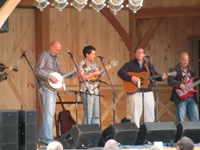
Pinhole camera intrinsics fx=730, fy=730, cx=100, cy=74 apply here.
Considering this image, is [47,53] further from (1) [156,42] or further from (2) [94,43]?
(1) [156,42]

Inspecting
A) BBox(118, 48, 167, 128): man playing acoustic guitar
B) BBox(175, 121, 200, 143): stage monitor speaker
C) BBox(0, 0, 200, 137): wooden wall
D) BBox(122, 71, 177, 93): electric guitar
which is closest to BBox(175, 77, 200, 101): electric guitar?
BBox(122, 71, 177, 93): electric guitar

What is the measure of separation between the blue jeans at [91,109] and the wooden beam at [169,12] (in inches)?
152

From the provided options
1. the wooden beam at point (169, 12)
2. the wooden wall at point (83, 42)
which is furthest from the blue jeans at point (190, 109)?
the wooden wall at point (83, 42)

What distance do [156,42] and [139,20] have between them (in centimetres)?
71

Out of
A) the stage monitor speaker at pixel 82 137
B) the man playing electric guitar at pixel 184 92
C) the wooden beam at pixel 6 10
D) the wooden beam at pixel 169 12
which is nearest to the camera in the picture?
the wooden beam at pixel 6 10

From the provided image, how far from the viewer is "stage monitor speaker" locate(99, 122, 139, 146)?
11844mm

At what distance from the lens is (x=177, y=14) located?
52.4 ft

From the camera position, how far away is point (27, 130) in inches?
411

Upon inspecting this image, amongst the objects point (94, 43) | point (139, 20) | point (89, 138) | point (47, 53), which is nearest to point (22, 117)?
point (89, 138)

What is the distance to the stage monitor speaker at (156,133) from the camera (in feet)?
39.7

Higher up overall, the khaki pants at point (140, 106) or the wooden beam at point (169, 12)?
the wooden beam at point (169, 12)

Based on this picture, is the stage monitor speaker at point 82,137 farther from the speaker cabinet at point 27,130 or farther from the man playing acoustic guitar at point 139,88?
the man playing acoustic guitar at point 139,88

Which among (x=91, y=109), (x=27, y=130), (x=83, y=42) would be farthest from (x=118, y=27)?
(x=27, y=130)

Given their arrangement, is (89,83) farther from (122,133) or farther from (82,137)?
(82,137)
